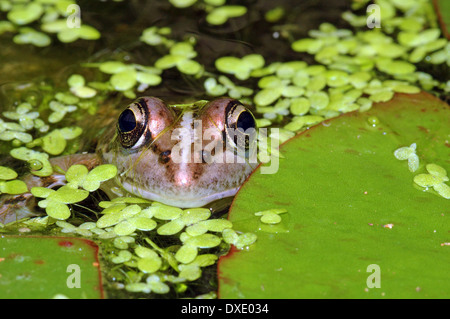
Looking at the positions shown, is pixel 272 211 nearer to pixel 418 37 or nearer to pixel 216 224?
pixel 216 224

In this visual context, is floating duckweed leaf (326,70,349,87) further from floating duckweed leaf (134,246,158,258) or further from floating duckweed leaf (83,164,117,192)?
floating duckweed leaf (134,246,158,258)

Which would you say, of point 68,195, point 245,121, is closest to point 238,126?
point 245,121

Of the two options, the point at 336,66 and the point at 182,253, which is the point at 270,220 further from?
the point at 336,66

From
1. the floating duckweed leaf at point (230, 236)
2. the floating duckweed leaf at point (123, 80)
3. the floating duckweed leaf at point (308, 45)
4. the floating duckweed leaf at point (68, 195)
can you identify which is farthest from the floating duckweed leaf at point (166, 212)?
the floating duckweed leaf at point (308, 45)

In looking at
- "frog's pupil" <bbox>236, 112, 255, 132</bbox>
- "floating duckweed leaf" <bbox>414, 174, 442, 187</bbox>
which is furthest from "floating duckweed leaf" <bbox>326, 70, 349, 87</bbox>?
"floating duckweed leaf" <bbox>414, 174, 442, 187</bbox>

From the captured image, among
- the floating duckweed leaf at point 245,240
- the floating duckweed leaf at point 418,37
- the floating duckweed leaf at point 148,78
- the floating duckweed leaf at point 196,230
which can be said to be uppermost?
the floating duckweed leaf at point 418,37

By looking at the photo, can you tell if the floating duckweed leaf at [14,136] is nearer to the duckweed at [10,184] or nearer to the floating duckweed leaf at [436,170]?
the duckweed at [10,184]
